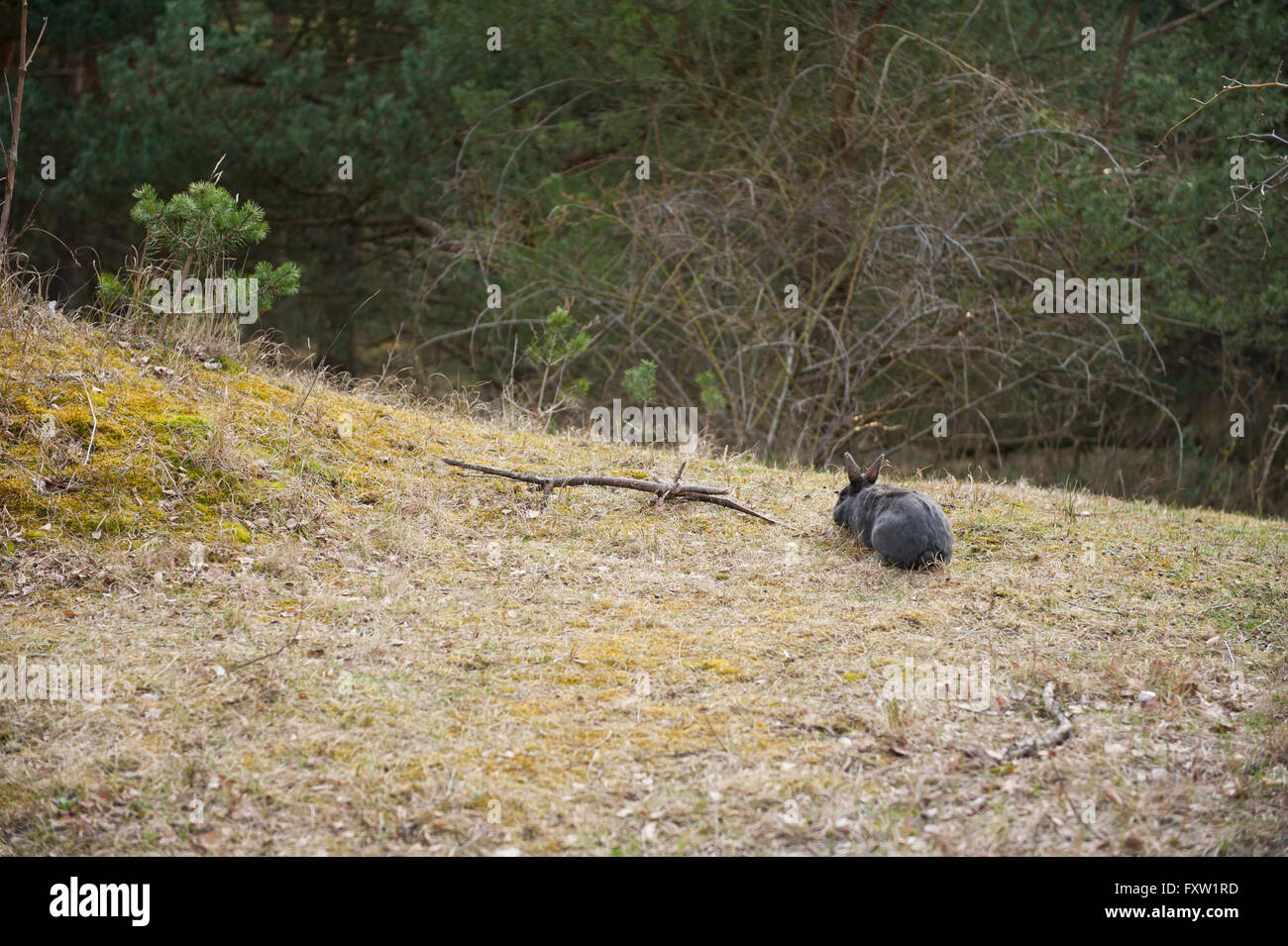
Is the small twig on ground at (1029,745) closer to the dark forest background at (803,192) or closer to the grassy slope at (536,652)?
the grassy slope at (536,652)

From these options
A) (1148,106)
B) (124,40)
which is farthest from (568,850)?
(124,40)

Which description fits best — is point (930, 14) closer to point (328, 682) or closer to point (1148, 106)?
point (1148, 106)

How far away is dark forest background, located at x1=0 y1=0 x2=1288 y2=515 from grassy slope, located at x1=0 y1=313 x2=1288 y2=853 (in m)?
2.81

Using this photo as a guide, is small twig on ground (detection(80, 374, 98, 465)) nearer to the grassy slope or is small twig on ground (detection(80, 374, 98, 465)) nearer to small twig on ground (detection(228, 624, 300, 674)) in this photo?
the grassy slope

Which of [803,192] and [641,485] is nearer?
[641,485]

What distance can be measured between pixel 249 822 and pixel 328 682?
2.48 ft

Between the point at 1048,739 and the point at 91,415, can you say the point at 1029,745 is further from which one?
the point at 91,415

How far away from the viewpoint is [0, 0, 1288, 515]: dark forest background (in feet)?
31.3

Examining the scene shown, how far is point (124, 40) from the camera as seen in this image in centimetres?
1281

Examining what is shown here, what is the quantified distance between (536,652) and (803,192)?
718 cm

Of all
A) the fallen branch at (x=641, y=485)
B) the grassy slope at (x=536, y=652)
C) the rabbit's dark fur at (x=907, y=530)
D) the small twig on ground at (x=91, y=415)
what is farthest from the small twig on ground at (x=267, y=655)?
the rabbit's dark fur at (x=907, y=530)

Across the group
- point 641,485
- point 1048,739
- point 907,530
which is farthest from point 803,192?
point 1048,739

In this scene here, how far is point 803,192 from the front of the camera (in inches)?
394
